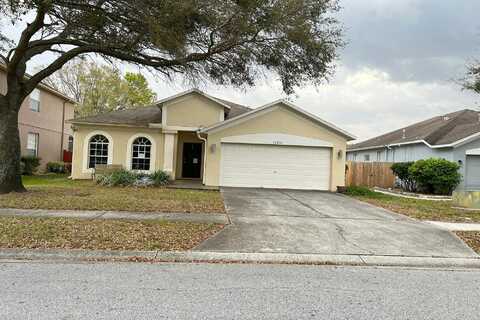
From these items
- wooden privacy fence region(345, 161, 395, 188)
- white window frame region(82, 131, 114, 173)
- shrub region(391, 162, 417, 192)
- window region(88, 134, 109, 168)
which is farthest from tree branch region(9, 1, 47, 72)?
shrub region(391, 162, 417, 192)

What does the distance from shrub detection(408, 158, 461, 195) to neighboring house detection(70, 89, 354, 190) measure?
15.2ft

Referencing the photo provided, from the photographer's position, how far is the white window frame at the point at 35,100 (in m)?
22.6

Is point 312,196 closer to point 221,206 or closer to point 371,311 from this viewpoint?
point 221,206

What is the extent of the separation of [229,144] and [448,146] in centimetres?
1226

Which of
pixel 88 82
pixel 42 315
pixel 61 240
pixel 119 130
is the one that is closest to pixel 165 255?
pixel 61 240

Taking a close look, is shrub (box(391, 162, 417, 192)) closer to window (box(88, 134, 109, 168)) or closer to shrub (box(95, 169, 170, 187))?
shrub (box(95, 169, 170, 187))

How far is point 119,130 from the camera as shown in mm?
18703

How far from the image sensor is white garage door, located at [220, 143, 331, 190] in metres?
17.0

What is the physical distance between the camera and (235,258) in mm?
6258

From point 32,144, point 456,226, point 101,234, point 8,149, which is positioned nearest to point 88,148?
point 8,149

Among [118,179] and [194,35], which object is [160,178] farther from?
[194,35]

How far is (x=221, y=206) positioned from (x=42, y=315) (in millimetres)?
7469

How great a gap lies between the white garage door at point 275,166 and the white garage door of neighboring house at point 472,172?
8.59 m

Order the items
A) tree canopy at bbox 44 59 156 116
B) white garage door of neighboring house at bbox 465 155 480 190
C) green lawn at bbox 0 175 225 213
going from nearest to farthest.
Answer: green lawn at bbox 0 175 225 213, white garage door of neighboring house at bbox 465 155 480 190, tree canopy at bbox 44 59 156 116
